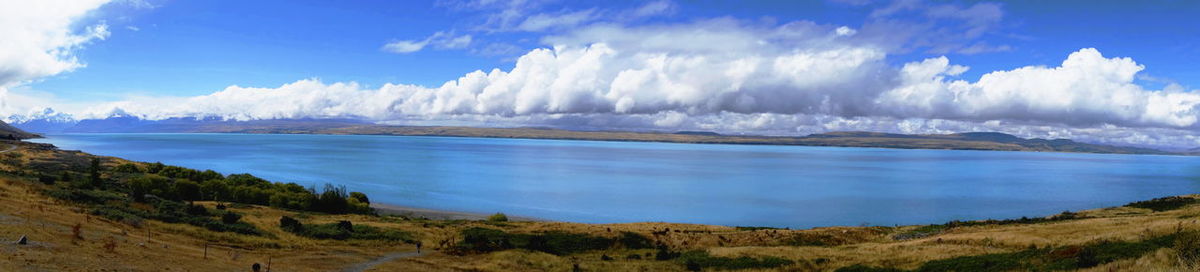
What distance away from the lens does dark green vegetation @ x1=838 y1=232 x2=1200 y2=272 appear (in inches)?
886

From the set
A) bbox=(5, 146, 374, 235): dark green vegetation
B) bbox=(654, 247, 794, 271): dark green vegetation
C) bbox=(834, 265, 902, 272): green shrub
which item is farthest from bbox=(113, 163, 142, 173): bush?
bbox=(834, 265, 902, 272): green shrub

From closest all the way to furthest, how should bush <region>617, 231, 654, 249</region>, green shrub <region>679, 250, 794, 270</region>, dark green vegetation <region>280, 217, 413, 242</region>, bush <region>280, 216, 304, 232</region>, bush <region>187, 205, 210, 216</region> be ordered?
1. green shrub <region>679, 250, 794, 270</region>
2. dark green vegetation <region>280, 217, 413, 242</region>
3. bush <region>280, 216, 304, 232</region>
4. bush <region>187, 205, 210, 216</region>
5. bush <region>617, 231, 654, 249</region>

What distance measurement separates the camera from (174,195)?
205 ft

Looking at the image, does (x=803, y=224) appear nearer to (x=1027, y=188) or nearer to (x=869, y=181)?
(x=869, y=181)

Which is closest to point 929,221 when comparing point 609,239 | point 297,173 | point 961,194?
point 961,194

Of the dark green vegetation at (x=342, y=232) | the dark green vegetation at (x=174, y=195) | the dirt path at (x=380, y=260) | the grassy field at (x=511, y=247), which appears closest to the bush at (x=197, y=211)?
the dark green vegetation at (x=174, y=195)

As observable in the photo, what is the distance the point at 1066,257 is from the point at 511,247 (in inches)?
1217

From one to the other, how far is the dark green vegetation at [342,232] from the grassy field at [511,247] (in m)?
0.21

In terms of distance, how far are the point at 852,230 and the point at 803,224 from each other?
99.5 ft

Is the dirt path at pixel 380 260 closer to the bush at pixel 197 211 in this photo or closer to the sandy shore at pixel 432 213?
the bush at pixel 197 211

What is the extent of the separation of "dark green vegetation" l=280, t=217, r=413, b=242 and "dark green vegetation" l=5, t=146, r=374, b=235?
572 millimetres

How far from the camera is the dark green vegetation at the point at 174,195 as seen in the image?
39312 mm

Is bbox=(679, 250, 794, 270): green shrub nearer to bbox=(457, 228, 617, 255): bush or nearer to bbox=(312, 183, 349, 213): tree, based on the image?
bbox=(457, 228, 617, 255): bush

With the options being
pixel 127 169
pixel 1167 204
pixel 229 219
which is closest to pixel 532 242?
pixel 229 219
